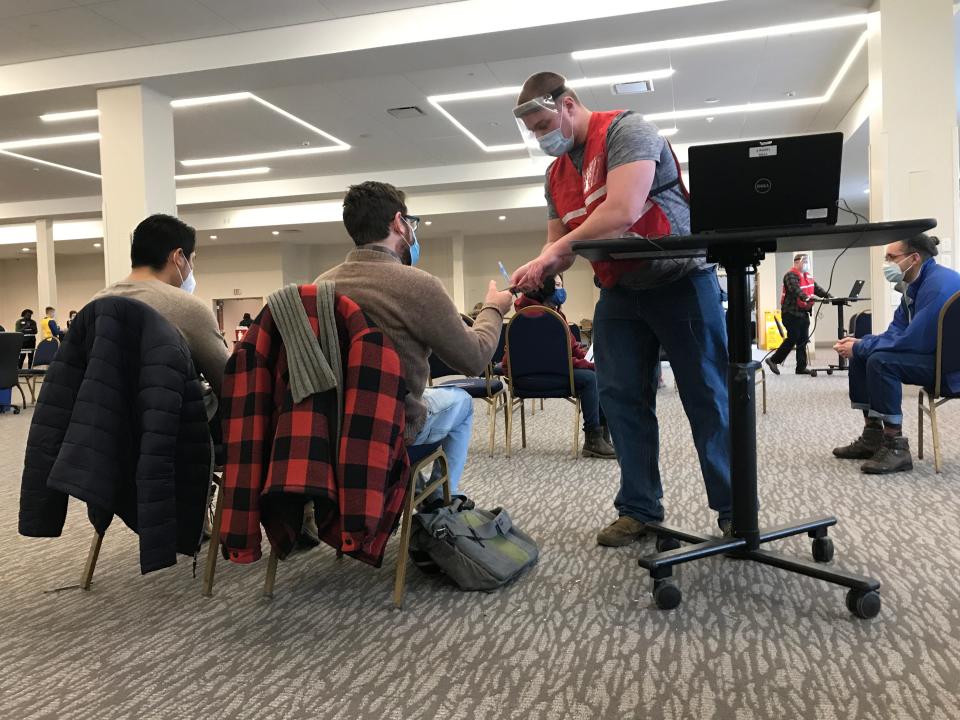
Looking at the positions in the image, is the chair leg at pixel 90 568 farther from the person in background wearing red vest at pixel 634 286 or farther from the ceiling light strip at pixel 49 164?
the ceiling light strip at pixel 49 164

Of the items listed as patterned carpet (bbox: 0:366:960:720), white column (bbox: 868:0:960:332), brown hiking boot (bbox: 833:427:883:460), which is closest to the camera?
patterned carpet (bbox: 0:366:960:720)

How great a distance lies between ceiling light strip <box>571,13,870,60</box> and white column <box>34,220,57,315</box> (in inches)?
451

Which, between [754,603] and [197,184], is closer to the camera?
[754,603]

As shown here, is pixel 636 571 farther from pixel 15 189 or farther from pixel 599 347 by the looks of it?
pixel 15 189

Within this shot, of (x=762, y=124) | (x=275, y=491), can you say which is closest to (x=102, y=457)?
(x=275, y=491)

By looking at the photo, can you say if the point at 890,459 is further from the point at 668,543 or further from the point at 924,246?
the point at 668,543

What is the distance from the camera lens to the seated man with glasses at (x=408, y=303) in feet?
6.00

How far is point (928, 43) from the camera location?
19.3 feet

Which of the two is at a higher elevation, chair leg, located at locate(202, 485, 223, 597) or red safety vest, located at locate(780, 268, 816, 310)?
red safety vest, located at locate(780, 268, 816, 310)

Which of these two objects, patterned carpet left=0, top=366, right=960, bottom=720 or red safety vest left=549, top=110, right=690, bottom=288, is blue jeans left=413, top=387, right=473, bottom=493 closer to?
patterned carpet left=0, top=366, right=960, bottom=720

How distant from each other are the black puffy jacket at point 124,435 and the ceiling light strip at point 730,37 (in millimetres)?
A: 6240

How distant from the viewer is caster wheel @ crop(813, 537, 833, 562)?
1.98 metres

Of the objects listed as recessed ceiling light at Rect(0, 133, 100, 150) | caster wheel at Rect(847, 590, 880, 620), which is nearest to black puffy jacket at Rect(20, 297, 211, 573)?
caster wheel at Rect(847, 590, 880, 620)

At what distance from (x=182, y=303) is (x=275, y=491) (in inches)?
30.0
